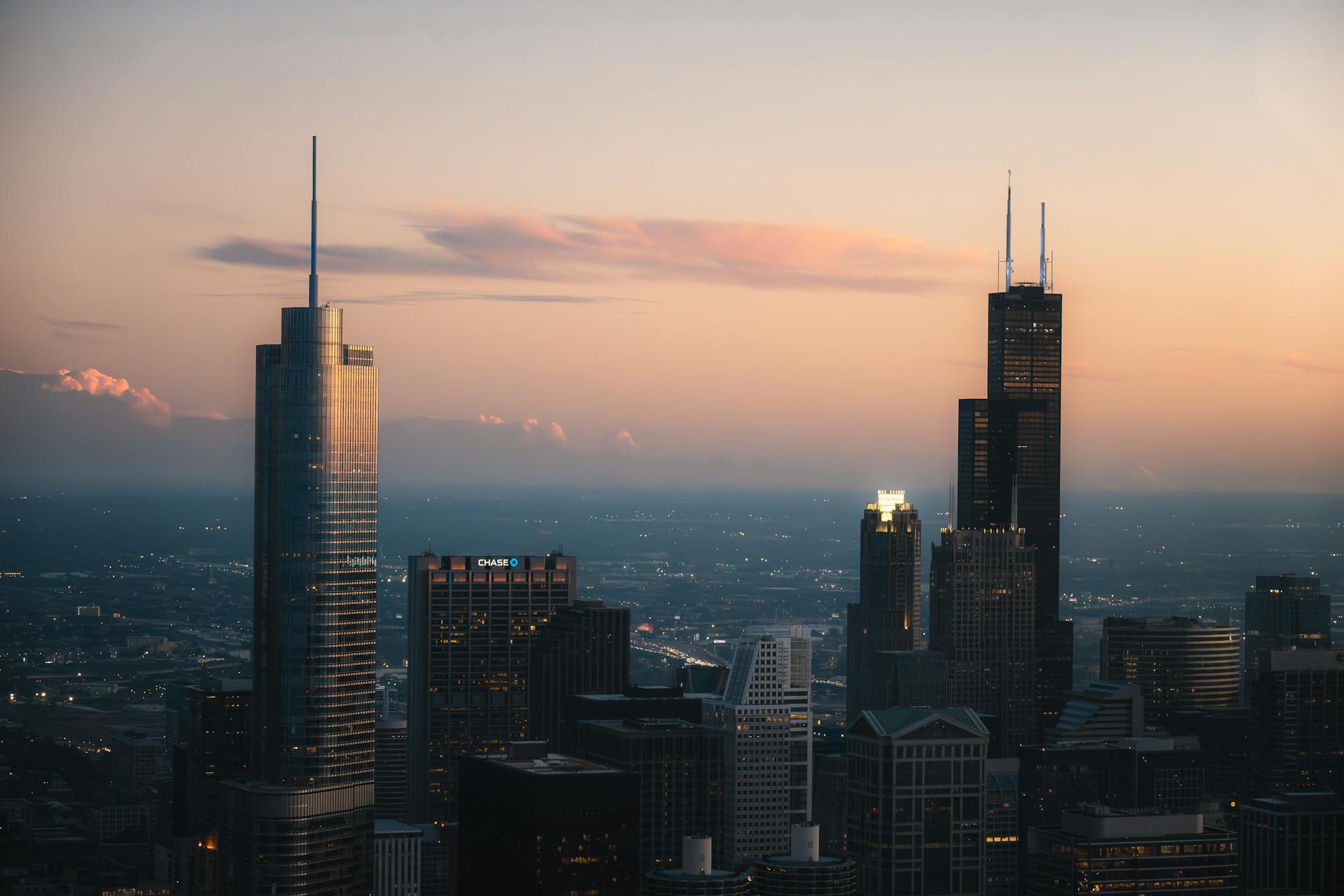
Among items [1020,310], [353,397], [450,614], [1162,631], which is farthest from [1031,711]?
[353,397]

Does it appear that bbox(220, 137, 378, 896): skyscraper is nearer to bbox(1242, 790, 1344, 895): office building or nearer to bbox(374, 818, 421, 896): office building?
bbox(374, 818, 421, 896): office building

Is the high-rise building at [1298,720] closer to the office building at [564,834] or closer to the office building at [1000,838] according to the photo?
the office building at [1000,838]

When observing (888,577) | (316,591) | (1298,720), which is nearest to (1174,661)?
(1298,720)

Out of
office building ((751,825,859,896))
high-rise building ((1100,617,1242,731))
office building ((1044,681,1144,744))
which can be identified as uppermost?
high-rise building ((1100,617,1242,731))

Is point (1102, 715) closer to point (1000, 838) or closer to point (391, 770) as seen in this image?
point (1000, 838)

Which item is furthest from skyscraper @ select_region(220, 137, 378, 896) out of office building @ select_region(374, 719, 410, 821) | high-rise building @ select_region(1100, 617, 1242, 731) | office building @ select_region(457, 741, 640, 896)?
high-rise building @ select_region(1100, 617, 1242, 731)
